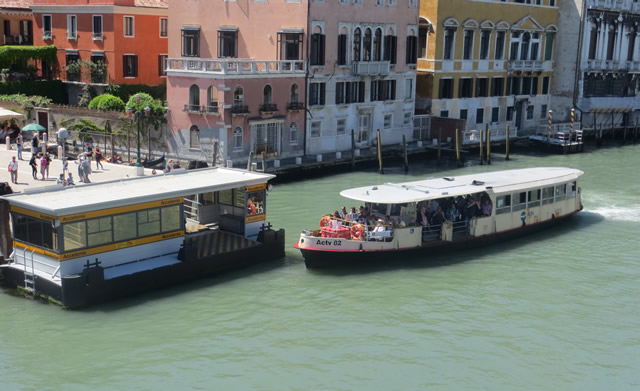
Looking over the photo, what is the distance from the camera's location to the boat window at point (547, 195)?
97.0 ft

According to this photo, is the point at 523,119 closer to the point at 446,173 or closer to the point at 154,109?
the point at 446,173

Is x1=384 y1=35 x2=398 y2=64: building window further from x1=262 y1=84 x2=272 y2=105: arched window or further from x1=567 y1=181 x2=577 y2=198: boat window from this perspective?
x1=567 y1=181 x2=577 y2=198: boat window

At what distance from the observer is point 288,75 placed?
4091 cm

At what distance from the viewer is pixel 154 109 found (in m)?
40.2

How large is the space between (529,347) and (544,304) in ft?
10.4

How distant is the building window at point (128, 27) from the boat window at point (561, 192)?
1174 inches

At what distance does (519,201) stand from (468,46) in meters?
25.8

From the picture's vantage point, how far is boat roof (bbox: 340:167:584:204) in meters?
24.9

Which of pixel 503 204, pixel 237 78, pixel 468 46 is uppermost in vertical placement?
pixel 468 46

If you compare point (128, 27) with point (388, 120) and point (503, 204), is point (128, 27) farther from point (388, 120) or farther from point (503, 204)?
point (503, 204)

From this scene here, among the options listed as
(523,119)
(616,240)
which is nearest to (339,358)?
(616,240)

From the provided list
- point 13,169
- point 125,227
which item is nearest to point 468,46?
point 13,169

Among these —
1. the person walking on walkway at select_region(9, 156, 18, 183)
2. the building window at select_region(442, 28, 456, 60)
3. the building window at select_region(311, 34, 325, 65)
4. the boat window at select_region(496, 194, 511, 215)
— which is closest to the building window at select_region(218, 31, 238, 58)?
the building window at select_region(311, 34, 325, 65)

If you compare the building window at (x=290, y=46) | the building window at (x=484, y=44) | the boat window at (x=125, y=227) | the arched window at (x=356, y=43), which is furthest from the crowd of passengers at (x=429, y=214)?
the building window at (x=484, y=44)
